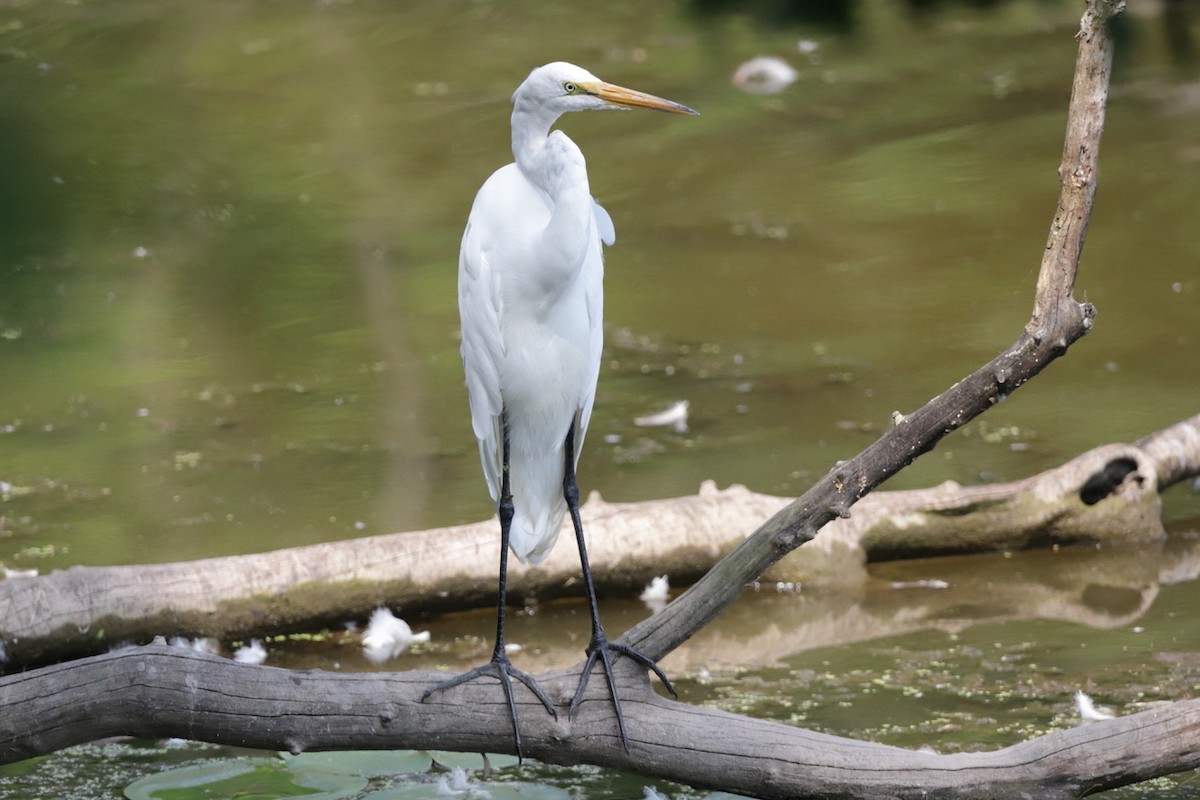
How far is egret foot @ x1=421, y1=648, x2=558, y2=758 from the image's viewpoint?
2.38 meters

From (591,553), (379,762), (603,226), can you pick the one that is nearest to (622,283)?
(591,553)

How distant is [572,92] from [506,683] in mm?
952

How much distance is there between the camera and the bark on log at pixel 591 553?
329 cm

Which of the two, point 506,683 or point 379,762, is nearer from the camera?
point 506,683

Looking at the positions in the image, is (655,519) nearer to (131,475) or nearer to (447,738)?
(447,738)

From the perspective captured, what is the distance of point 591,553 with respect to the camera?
361 cm

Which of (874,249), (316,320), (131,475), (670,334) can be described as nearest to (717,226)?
(874,249)

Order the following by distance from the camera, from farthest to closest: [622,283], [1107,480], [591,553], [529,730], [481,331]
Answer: [622,283] → [1107,480] → [591,553] → [481,331] → [529,730]

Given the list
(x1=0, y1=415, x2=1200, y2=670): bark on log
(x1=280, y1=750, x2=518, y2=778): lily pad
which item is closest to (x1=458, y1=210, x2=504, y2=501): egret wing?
(x1=280, y1=750, x2=518, y2=778): lily pad

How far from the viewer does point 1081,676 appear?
3203mm

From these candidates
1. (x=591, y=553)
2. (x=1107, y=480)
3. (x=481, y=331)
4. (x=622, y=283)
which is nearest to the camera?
(x=481, y=331)

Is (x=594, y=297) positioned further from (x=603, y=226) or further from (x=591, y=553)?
(x=591, y=553)

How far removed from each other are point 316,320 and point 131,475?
5.04ft

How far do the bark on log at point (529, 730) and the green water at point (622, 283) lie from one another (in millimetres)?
646
